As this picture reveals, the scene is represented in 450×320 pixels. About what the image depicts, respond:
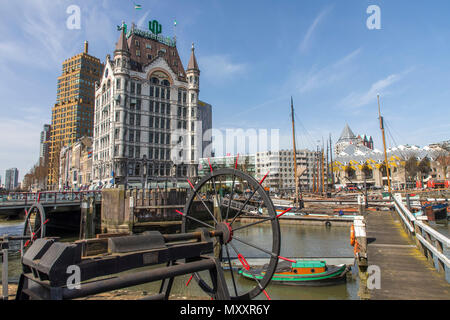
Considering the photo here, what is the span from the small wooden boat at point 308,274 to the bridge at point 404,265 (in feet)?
11.5

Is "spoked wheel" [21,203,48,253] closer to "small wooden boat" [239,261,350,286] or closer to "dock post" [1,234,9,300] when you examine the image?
"dock post" [1,234,9,300]

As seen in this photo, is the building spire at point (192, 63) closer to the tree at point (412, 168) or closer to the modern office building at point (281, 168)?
the tree at point (412, 168)

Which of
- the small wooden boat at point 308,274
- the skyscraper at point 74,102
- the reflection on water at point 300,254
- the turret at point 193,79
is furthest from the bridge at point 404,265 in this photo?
the skyscraper at point 74,102

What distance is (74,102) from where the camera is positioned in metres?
145

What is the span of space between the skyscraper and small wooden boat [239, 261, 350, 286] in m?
146

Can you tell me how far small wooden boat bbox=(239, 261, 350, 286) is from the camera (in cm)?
1698

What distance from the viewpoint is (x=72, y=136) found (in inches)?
5591

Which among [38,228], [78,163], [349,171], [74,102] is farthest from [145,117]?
[349,171]

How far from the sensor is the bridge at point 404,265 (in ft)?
24.3

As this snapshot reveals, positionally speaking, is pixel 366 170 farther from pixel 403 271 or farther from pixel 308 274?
pixel 403 271

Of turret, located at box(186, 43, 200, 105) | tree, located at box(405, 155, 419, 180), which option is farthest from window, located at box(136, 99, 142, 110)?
tree, located at box(405, 155, 419, 180)

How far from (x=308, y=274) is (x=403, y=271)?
8667 millimetres
